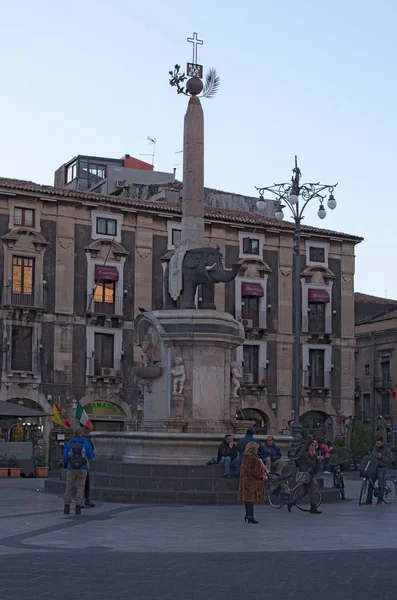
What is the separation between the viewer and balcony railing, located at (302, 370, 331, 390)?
5588cm

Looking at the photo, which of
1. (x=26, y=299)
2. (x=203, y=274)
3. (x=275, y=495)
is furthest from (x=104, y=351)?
(x=275, y=495)

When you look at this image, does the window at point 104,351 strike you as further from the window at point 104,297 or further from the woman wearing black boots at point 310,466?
the woman wearing black boots at point 310,466

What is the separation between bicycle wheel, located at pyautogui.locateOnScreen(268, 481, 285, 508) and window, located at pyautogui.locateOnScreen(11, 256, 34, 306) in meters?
29.0

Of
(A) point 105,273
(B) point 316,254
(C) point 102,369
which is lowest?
(C) point 102,369

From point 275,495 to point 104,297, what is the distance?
101 feet

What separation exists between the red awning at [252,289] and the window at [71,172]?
600 inches

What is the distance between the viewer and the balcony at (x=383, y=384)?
222 ft

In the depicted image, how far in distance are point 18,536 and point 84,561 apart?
10.8 ft

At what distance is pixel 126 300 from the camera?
51.8m

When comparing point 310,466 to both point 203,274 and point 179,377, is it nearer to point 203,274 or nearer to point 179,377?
point 179,377

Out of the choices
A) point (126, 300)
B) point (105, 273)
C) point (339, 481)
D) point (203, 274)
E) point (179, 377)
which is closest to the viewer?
point (179, 377)

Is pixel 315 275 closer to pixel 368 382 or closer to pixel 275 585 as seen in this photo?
pixel 368 382

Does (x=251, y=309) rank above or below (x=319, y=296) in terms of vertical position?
below

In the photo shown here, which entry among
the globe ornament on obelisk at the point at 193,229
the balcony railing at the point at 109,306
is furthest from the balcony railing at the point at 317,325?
the globe ornament on obelisk at the point at 193,229
